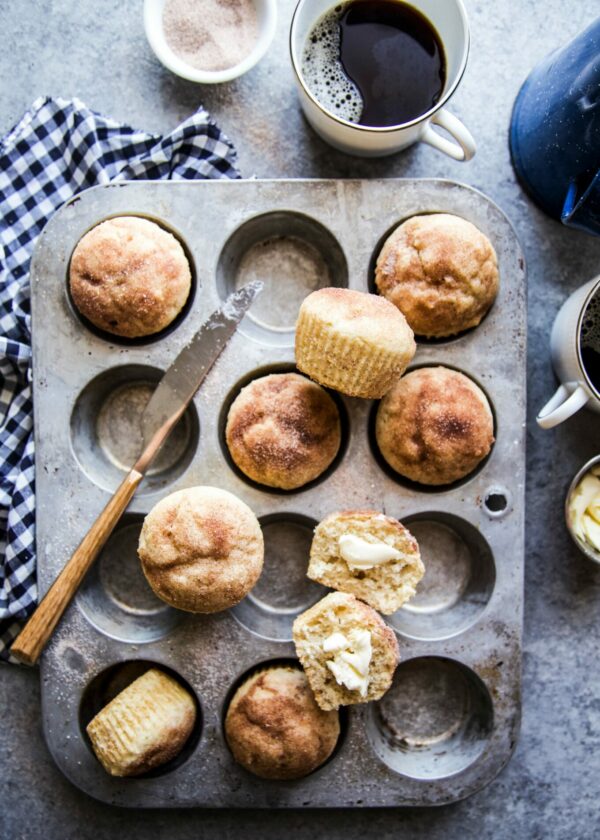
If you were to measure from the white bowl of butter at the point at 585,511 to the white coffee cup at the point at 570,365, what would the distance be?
0.24 m

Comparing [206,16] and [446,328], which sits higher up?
[206,16]

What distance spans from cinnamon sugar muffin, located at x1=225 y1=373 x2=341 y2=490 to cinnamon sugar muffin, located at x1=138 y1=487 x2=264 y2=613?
16 cm

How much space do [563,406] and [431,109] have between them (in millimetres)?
929

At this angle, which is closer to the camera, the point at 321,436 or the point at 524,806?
the point at 321,436

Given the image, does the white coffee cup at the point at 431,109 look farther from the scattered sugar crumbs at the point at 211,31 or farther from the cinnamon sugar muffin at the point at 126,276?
the cinnamon sugar muffin at the point at 126,276

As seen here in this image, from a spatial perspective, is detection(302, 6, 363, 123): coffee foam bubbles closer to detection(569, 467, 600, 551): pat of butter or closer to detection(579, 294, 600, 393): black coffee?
detection(579, 294, 600, 393): black coffee

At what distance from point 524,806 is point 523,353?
1.55 meters

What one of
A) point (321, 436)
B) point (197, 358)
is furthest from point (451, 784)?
point (197, 358)

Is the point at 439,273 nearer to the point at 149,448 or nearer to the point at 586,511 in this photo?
the point at 586,511

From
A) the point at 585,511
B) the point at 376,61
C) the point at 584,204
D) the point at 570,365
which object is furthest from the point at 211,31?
the point at 585,511

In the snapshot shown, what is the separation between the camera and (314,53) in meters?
2.30

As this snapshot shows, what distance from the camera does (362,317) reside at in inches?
82.7

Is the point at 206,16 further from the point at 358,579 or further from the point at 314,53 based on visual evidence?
the point at 358,579

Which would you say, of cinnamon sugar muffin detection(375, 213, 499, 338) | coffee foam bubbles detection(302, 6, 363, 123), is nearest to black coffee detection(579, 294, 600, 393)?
cinnamon sugar muffin detection(375, 213, 499, 338)
